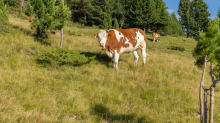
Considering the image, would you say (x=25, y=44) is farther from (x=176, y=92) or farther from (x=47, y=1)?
(x=176, y=92)

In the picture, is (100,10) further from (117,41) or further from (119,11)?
(117,41)

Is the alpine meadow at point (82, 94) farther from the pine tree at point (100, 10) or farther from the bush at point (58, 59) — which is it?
the pine tree at point (100, 10)

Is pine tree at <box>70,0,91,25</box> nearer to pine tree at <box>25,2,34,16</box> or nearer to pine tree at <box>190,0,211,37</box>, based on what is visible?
pine tree at <box>25,2,34,16</box>

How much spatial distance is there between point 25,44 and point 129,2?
46.5 m

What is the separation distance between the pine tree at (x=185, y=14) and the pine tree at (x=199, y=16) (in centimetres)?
136

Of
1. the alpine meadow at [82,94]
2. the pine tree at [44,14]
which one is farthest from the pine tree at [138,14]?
the alpine meadow at [82,94]

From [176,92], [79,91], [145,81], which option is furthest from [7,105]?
[176,92]

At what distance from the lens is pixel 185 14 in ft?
139

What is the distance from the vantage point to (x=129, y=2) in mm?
48062

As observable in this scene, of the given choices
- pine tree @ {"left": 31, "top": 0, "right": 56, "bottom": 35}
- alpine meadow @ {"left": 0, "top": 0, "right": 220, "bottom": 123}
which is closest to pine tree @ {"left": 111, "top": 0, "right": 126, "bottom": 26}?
pine tree @ {"left": 31, "top": 0, "right": 56, "bottom": 35}

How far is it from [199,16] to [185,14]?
4.69 metres

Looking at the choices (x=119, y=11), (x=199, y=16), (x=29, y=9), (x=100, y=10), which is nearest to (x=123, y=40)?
(x=29, y=9)

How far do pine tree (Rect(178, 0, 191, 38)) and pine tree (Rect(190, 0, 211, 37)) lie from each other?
1357mm

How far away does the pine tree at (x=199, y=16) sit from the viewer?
1624 inches
